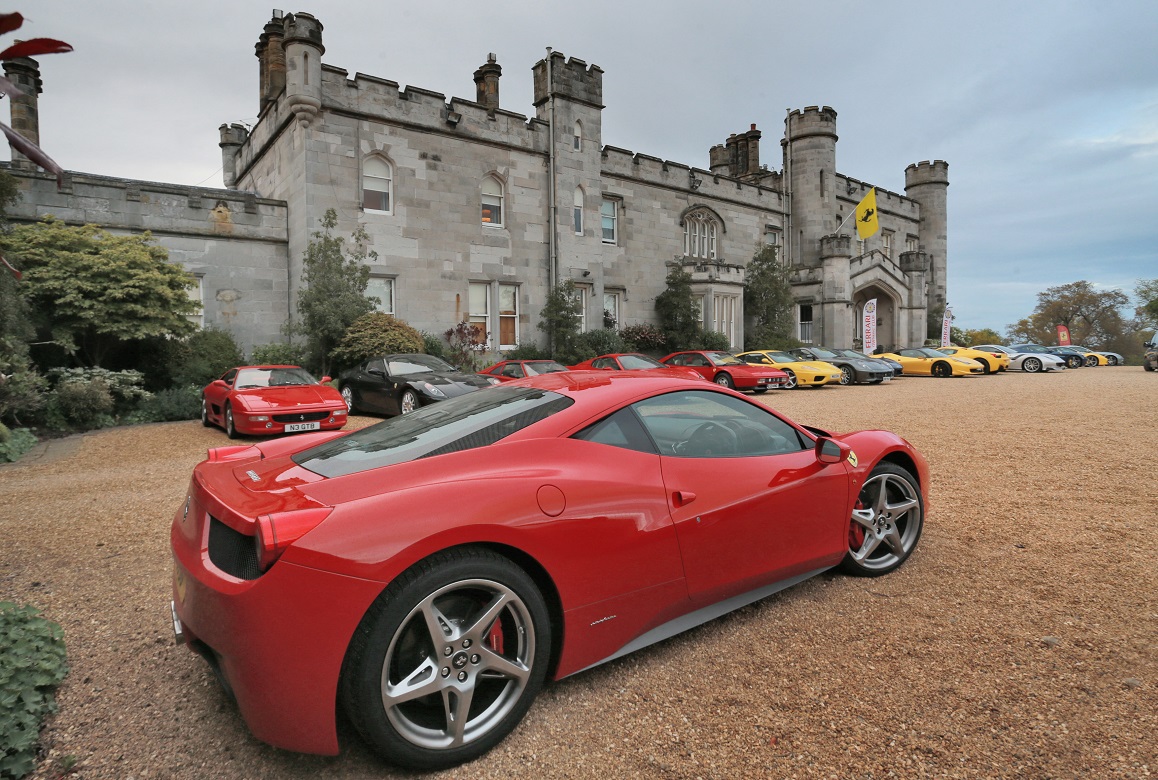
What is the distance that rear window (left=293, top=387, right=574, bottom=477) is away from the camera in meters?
2.42

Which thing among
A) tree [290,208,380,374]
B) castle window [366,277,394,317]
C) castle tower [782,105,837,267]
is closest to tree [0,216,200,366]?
tree [290,208,380,374]

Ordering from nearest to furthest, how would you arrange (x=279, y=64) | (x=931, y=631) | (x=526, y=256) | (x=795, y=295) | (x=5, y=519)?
(x=931, y=631)
(x=5, y=519)
(x=279, y=64)
(x=526, y=256)
(x=795, y=295)

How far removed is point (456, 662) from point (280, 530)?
74 cm

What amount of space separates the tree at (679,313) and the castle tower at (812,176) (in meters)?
10.7

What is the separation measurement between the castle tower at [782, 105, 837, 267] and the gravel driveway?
102 ft

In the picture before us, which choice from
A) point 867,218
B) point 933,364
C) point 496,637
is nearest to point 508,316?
point 933,364

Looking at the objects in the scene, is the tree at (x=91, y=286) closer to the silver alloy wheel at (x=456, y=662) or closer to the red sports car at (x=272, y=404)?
the red sports car at (x=272, y=404)

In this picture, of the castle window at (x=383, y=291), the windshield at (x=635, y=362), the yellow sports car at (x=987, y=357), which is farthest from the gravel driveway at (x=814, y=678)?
the yellow sports car at (x=987, y=357)

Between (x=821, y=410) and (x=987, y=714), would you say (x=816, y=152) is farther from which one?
(x=987, y=714)

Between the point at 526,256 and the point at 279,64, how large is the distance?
10.4 m

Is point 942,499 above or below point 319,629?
below

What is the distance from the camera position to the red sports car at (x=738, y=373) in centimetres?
1683

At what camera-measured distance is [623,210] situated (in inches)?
1038

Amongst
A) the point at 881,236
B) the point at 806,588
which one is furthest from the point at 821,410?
the point at 881,236
